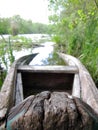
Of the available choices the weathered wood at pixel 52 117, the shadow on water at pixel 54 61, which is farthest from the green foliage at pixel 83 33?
the weathered wood at pixel 52 117

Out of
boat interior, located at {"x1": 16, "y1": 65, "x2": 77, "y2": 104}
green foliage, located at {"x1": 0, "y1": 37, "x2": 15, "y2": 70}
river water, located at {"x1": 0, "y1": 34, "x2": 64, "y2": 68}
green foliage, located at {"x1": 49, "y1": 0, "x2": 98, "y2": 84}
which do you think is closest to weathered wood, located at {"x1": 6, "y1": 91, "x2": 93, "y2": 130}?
boat interior, located at {"x1": 16, "y1": 65, "x2": 77, "y2": 104}

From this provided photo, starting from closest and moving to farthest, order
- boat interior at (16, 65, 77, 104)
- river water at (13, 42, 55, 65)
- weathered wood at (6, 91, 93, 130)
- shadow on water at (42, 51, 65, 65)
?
weathered wood at (6, 91, 93, 130), boat interior at (16, 65, 77, 104), shadow on water at (42, 51, 65, 65), river water at (13, 42, 55, 65)

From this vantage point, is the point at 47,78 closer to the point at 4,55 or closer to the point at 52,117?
the point at 4,55

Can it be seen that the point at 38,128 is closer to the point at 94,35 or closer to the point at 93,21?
the point at 94,35

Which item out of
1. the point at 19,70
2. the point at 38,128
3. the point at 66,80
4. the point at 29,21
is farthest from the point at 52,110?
the point at 29,21

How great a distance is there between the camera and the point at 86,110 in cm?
98

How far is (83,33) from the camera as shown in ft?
20.2

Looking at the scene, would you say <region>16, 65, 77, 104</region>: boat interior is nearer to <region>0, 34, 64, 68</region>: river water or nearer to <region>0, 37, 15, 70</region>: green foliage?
<region>0, 37, 15, 70</region>: green foliage

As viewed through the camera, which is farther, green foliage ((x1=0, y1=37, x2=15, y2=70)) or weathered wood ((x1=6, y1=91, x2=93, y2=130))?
green foliage ((x1=0, y1=37, x2=15, y2=70))

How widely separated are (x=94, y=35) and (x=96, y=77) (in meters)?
0.95

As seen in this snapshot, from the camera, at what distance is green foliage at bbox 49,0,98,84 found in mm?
3780

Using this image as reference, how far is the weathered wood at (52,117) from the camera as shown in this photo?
0.93m

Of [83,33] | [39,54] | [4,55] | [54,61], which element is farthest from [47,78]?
[39,54]

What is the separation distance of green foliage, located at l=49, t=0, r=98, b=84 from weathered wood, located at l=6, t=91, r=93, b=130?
8.32 ft
